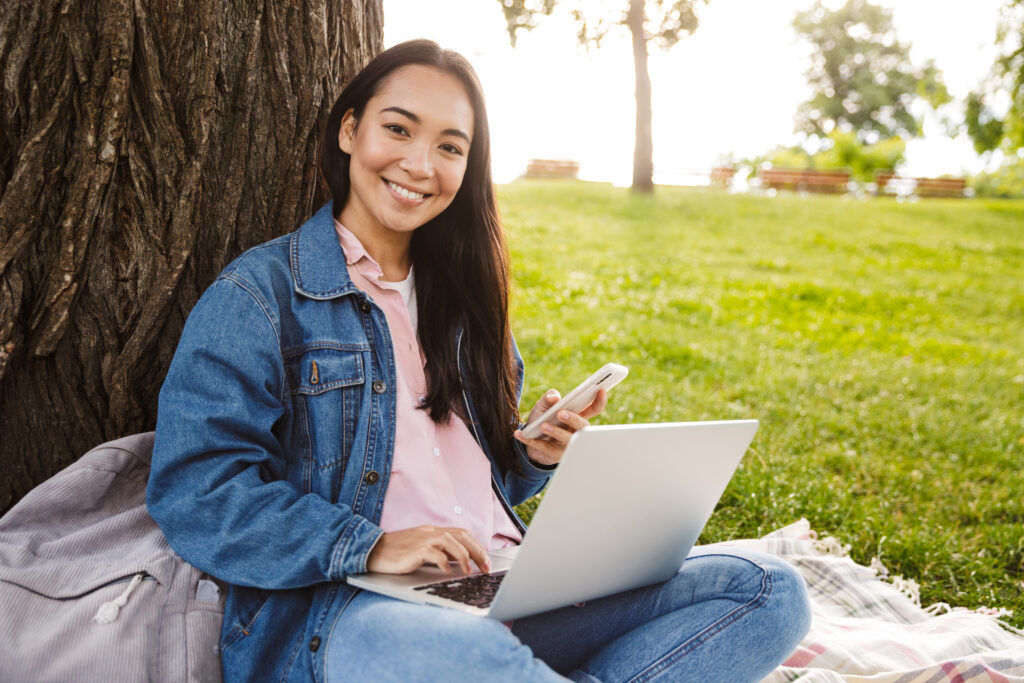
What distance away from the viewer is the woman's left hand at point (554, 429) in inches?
84.7

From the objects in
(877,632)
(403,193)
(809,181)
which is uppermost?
(809,181)

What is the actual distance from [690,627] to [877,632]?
Answer: 1.31 meters

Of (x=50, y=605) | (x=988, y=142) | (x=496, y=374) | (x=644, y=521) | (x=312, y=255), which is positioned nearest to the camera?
(x=50, y=605)

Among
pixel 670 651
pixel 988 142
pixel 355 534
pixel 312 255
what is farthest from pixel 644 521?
pixel 988 142

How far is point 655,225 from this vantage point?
472 inches

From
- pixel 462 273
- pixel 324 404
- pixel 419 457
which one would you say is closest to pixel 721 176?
pixel 462 273

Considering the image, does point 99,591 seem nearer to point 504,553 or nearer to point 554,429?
point 504,553

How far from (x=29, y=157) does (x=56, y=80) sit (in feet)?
0.67

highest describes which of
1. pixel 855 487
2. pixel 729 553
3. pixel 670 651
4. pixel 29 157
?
pixel 29 157

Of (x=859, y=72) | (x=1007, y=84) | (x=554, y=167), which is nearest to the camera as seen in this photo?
(x=1007, y=84)

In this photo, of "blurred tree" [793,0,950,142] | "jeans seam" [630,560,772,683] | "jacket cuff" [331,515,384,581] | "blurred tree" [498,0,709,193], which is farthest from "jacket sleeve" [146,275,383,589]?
"blurred tree" [793,0,950,142]

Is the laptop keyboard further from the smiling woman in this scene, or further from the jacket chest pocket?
the smiling woman

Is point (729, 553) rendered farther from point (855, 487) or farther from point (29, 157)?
point (855, 487)

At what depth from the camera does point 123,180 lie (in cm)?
223
